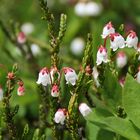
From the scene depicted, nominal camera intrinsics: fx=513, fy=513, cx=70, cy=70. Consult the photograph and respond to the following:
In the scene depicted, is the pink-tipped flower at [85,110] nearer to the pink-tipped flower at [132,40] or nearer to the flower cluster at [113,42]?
the flower cluster at [113,42]

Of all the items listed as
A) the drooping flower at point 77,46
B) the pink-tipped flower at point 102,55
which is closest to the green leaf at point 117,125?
the pink-tipped flower at point 102,55

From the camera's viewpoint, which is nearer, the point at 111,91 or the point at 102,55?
the point at 102,55

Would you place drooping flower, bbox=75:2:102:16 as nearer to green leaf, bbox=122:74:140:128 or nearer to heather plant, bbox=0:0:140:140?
heather plant, bbox=0:0:140:140

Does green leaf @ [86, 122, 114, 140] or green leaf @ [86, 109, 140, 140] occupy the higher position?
green leaf @ [86, 122, 114, 140]

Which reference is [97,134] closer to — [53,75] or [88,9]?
[53,75]

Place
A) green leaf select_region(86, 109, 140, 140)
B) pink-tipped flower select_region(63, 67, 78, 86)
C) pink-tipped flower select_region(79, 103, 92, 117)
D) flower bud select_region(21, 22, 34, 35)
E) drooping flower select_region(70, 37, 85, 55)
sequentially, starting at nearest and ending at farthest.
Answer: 1. green leaf select_region(86, 109, 140, 140)
2. pink-tipped flower select_region(63, 67, 78, 86)
3. pink-tipped flower select_region(79, 103, 92, 117)
4. drooping flower select_region(70, 37, 85, 55)
5. flower bud select_region(21, 22, 34, 35)

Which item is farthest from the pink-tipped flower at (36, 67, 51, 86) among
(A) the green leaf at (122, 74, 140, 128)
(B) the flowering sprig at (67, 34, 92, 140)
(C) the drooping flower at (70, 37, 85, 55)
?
(C) the drooping flower at (70, 37, 85, 55)

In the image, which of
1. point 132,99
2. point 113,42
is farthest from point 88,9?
point 132,99
